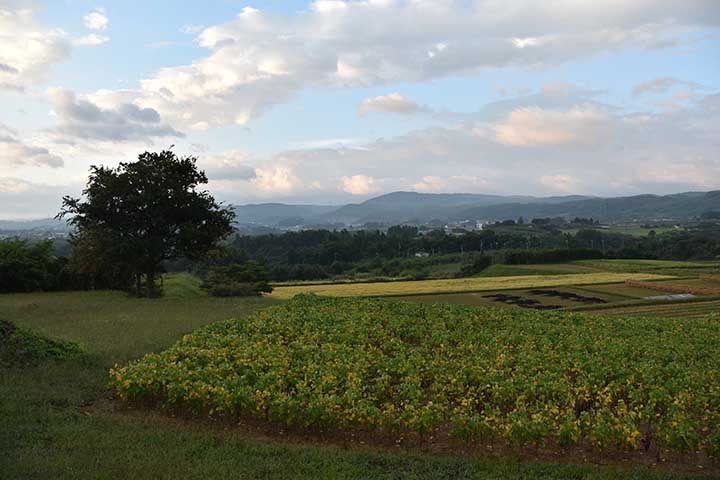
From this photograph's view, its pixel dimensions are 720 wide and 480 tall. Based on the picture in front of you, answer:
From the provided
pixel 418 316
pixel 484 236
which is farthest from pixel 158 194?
pixel 484 236

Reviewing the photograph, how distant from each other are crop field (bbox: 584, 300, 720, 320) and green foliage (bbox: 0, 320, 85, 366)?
95.4 ft

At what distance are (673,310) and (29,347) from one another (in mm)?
34961

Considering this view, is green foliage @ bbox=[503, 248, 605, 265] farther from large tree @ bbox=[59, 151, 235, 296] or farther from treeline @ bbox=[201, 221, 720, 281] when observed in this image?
large tree @ bbox=[59, 151, 235, 296]

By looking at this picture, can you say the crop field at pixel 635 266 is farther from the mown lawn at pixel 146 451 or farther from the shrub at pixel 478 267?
the mown lawn at pixel 146 451

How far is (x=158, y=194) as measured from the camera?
34.8m

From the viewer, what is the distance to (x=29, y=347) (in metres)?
15.7

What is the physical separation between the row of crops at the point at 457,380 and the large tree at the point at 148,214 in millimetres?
15461

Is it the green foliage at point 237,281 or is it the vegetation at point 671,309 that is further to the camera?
the green foliage at point 237,281

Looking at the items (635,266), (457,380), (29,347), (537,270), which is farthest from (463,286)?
(29,347)

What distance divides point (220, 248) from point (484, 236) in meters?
92.7

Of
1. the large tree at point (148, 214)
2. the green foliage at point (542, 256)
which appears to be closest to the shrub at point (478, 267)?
the green foliage at point (542, 256)

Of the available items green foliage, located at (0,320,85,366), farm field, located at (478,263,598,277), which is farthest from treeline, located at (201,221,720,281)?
green foliage, located at (0,320,85,366)

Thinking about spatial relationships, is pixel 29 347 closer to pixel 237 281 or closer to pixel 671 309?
pixel 237 281

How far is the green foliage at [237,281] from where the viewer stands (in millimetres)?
40469
